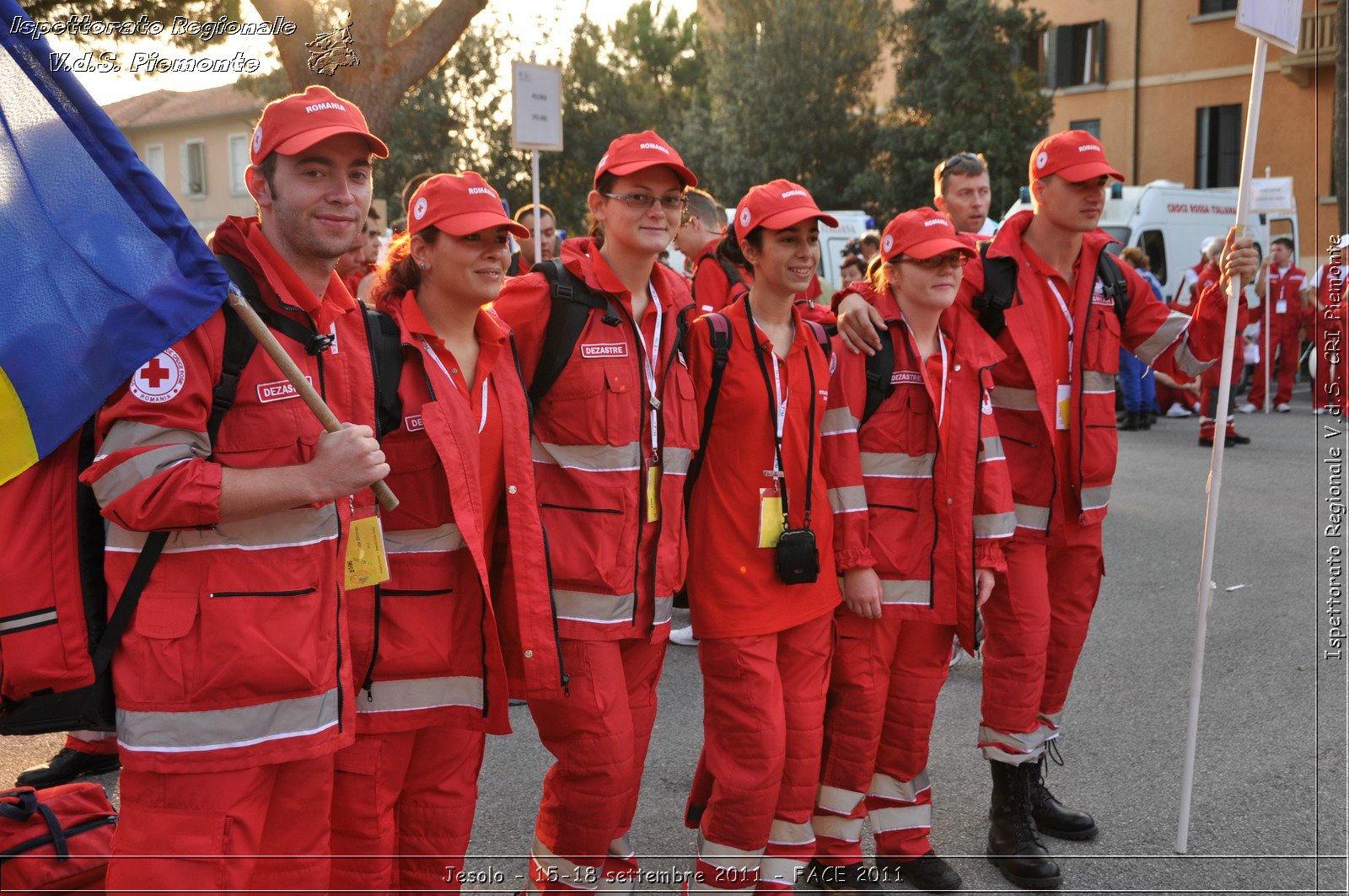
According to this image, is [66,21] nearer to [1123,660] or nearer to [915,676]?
[915,676]

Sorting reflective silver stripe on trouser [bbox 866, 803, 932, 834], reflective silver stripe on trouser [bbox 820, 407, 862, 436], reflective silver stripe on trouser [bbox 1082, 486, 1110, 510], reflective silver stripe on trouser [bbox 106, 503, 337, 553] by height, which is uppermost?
reflective silver stripe on trouser [bbox 820, 407, 862, 436]

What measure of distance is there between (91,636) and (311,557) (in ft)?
1.51

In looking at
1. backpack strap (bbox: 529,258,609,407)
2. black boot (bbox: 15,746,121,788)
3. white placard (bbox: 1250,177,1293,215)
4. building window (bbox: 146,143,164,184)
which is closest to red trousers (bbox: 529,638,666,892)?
backpack strap (bbox: 529,258,609,407)

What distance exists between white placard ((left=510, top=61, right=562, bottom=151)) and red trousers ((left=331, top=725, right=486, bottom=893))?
19.7ft

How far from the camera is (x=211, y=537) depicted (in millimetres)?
2434

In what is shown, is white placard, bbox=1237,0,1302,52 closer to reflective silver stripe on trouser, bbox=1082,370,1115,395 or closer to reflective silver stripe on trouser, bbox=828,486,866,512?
reflective silver stripe on trouser, bbox=1082,370,1115,395

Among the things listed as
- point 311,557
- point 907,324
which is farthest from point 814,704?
point 311,557

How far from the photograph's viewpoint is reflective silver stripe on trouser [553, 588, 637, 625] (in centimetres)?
356

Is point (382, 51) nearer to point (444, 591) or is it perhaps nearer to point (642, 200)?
point (642, 200)

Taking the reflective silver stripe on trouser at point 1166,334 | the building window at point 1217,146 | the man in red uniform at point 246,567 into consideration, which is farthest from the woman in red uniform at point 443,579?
the building window at point 1217,146

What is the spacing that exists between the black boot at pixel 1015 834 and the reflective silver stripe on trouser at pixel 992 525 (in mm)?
898

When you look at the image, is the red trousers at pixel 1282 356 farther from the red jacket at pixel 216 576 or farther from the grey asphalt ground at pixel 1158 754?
the red jacket at pixel 216 576

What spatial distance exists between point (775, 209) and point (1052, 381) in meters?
1.40

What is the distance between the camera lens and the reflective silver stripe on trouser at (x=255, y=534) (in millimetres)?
2379
